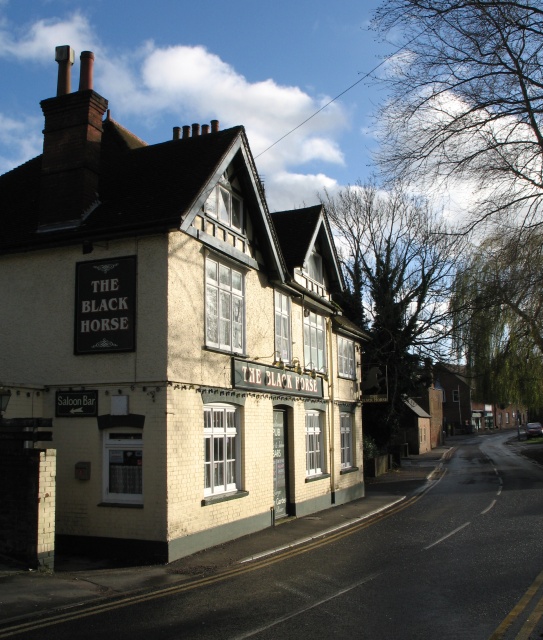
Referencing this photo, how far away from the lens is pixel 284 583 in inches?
379

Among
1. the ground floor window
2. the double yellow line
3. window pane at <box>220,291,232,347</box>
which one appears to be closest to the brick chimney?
window pane at <box>220,291,232,347</box>

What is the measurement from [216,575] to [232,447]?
167 inches

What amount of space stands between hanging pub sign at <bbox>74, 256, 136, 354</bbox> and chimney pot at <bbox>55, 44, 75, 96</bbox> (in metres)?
4.96

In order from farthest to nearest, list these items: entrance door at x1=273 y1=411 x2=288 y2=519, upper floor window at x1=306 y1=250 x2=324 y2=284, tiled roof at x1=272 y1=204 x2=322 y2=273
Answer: upper floor window at x1=306 y1=250 x2=324 y2=284
tiled roof at x1=272 y1=204 x2=322 y2=273
entrance door at x1=273 y1=411 x2=288 y2=519

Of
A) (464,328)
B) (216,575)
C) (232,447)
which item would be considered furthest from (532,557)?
(464,328)

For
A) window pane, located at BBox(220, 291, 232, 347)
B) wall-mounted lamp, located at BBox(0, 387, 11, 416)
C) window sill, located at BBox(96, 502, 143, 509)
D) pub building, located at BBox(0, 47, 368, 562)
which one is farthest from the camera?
window pane, located at BBox(220, 291, 232, 347)

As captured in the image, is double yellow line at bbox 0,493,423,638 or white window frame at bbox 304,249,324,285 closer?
double yellow line at bbox 0,493,423,638

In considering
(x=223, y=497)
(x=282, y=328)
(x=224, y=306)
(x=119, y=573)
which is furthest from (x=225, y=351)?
(x=119, y=573)

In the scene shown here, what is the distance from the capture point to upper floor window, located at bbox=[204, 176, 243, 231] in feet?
46.2

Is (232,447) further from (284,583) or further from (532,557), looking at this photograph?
(532,557)

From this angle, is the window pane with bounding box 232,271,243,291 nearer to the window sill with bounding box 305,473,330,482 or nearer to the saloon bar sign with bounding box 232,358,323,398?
the saloon bar sign with bounding box 232,358,323,398

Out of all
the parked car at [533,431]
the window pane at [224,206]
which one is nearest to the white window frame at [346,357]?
the window pane at [224,206]

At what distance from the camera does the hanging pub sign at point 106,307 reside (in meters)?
12.3

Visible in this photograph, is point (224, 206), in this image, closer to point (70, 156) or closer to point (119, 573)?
point (70, 156)
